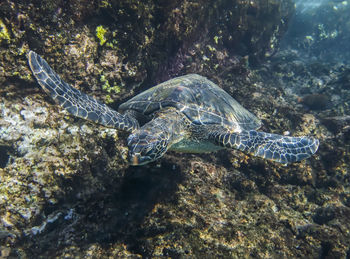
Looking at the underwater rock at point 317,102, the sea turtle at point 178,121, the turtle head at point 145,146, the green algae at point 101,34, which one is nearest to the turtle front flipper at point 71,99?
the sea turtle at point 178,121

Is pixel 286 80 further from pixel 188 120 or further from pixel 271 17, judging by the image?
pixel 188 120

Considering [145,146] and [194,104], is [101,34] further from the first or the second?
[145,146]

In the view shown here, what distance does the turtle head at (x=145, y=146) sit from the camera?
3.27m

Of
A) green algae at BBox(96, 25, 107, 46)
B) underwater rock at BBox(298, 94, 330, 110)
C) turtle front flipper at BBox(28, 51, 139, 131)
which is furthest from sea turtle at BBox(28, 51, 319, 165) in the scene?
underwater rock at BBox(298, 94, 330, 110)

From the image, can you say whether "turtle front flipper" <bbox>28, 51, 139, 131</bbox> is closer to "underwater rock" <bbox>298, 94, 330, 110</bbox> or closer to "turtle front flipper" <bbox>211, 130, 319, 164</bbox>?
"turtle front flipper" <bbox>211, 130, 319, 164</bbox>

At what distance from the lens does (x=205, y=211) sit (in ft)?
10.8

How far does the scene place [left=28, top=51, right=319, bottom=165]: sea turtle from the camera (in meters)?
3.72

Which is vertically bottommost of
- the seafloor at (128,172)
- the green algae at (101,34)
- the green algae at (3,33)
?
the seafloor at (128,172)

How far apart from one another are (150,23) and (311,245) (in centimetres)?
638

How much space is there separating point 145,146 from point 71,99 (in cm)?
191

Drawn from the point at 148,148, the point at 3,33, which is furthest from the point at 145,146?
the point at 3,33

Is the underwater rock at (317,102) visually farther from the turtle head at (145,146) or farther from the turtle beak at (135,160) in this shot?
the turtle beak at (135,160)

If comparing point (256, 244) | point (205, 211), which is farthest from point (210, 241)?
point (256, 244)

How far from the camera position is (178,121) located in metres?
4.42
